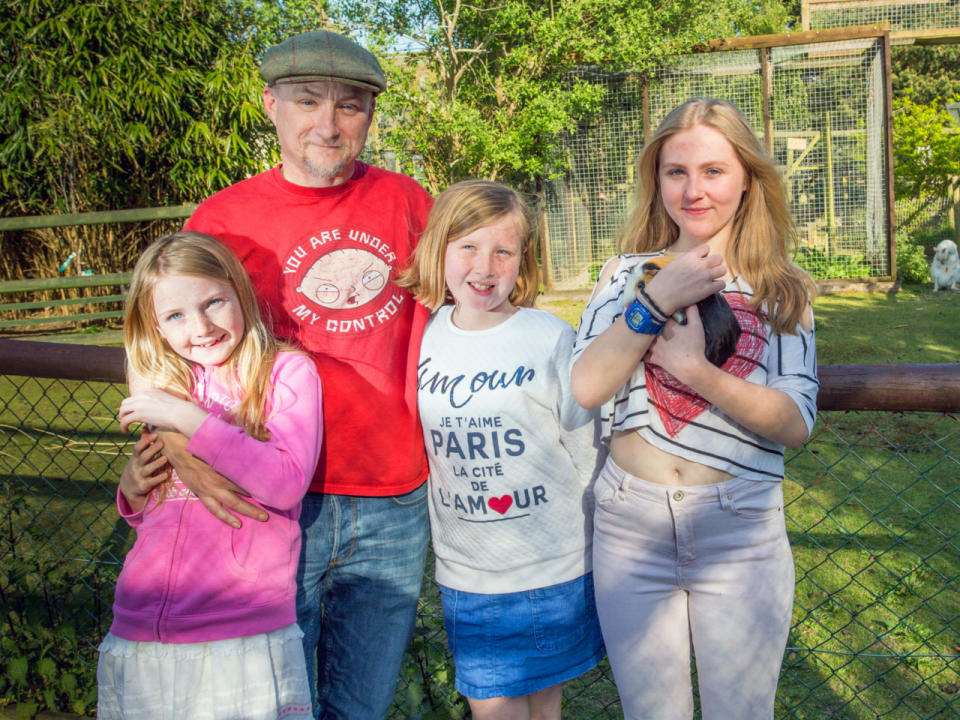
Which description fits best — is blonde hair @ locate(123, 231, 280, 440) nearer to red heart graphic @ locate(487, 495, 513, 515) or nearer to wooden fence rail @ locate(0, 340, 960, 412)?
red heart graphic @ locate(487, 495, 513, 515)

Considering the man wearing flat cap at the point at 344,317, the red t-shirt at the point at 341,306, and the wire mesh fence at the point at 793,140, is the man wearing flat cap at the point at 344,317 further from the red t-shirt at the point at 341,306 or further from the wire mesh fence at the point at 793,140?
the wire mesh fence at the point at 793,140

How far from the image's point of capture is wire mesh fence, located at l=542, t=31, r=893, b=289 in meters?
11.0

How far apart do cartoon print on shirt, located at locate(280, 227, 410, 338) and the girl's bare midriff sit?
66 cm

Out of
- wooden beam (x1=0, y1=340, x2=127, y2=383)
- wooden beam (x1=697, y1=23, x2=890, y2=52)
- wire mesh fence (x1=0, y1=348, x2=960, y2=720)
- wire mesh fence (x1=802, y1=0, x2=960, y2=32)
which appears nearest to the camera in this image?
wooden beam (x1=0, y1=340, x2=127, y2=383)

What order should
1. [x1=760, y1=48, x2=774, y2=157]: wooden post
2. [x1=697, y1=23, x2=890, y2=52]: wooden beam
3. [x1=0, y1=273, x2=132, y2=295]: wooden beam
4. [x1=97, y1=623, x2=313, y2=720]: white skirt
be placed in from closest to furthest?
[x1=97, y1=623, x2=313, y2=720]: white skirt
[x1=0, y1=273, x2=132, y2=295]: wooden beam
[x1=697, y1=23, x2=890, y2=52]: wooden beam
[x1=760, y1=48, x2=774, y2=157]: wooden post

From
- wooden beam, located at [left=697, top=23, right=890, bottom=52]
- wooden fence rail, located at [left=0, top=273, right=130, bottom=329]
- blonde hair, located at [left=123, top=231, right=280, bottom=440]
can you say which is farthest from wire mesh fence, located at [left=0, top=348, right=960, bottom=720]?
wooden beam, located at [left=697, top=23, right=890, bottom=52]

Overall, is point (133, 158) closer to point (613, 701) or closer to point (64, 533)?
point (64, 533)

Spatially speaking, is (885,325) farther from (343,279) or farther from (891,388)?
(343,279)

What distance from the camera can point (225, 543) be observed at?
65.0 inches

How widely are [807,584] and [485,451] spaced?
95.9 inches

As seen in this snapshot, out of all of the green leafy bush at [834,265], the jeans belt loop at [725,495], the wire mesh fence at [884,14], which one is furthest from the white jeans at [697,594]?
the wire mesh fence at [884,14]

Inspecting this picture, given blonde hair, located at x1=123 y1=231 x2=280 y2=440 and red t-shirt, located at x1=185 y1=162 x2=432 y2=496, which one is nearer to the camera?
blonde hair, located at x1=123 y1=231 x2=280 y2=440

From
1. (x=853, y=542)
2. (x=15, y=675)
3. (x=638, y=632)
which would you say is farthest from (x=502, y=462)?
(x=853, y=542)

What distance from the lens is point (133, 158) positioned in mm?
7352
